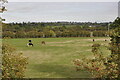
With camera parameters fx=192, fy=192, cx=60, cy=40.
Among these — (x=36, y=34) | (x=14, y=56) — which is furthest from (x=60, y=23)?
(x=14, y=56)

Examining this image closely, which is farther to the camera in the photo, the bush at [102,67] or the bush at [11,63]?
the bush at [11,63]

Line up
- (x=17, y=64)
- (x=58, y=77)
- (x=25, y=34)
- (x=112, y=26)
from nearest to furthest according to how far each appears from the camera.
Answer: (x=17, y=64) < (x=112, y=26) < (x=58, y=77) < (x=25, y=34)

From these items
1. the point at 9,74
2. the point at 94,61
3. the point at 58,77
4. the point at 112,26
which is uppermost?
the point at 112,26

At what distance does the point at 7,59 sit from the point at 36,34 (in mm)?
74080

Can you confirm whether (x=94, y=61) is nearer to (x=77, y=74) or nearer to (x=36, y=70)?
(x=77, y=74)

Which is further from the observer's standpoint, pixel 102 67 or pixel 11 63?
pixel 11 63

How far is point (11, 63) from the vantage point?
773cm

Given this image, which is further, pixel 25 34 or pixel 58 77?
pixel 25 34

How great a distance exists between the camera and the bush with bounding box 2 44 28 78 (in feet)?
24.8

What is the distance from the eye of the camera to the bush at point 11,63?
7.56 m

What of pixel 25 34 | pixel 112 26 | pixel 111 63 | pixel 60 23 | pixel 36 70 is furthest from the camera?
pixel 60 23

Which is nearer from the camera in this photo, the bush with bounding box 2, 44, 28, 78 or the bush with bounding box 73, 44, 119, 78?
the bush with bounding box 73, 44, 119, 78

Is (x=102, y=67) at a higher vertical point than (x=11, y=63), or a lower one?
lower

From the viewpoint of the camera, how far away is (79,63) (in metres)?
7.69
